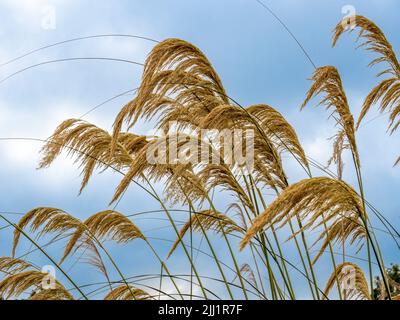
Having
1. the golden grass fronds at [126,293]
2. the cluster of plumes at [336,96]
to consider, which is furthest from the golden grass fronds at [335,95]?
the golden grass fronds at [126,293]

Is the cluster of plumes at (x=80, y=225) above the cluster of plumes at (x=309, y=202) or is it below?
above

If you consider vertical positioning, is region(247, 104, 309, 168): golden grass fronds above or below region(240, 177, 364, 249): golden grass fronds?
above

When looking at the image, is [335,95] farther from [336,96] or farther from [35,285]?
[35,285]

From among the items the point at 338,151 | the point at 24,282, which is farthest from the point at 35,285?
the point at 338,151

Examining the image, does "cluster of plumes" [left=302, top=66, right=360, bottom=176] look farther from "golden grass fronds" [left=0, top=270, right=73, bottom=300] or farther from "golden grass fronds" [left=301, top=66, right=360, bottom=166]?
"golden grass fronds" [left=0, top=270, right=73, bottom=300]

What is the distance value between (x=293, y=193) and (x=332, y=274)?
2.45 meters

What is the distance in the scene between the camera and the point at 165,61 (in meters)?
3.37

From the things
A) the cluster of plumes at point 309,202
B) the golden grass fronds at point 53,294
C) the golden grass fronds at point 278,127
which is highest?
the golden grass fronds at point 278,127

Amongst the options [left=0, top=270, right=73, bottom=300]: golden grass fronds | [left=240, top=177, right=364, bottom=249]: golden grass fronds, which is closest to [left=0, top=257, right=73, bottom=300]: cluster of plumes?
[left=0, top=270, right=73, bottom=300]: golden grass fronds

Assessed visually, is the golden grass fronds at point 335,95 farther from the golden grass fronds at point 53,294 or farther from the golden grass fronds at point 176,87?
the golden grass fronds at point 53,294

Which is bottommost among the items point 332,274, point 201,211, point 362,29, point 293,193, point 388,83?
point 293,193

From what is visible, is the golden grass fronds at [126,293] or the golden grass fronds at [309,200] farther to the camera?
the golden grass fronds at [126,293]
